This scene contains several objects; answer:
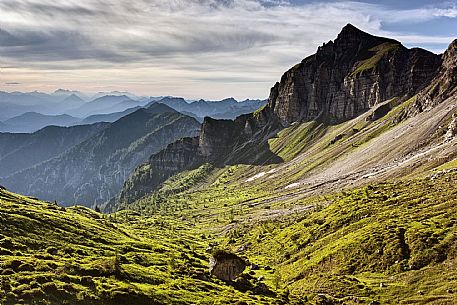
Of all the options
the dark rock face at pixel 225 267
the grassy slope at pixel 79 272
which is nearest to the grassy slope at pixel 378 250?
the dark rock face at pixel 225 267

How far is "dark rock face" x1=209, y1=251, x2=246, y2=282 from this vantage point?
344 ft

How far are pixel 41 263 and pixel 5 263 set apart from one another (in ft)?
21.3

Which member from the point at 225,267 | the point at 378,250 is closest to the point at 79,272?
the point at 225,267

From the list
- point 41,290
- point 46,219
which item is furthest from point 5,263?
point 46,219

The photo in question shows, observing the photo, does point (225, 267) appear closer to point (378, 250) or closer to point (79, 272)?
point (79, 272)

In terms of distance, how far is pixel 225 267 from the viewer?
106 m

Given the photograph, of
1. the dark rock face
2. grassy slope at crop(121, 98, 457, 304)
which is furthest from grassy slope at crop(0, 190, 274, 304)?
grassy slope at crop(121, 98, 457, 304)

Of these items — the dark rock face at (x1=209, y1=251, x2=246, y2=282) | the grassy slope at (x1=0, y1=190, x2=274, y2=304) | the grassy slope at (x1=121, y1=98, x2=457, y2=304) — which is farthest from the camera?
the dark rock face at (x1=209, y1=251, x2=246, y2=282)

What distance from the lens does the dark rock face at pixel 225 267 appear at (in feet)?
344

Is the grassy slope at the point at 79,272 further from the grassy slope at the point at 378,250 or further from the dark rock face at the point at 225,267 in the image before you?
the grassy slope at the point at 378,250

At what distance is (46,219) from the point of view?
123500mm

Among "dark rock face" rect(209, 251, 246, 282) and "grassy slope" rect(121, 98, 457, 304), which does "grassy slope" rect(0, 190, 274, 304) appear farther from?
"grassy slope" rect(121, 98, 457, 304)

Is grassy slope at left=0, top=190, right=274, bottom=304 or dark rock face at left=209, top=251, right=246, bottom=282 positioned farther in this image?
dark rock face at left=209, top=251, right=246, bottom=282

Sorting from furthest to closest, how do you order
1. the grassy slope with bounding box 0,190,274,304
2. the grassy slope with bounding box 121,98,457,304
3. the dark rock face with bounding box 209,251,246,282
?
the dark rock face with bounding box 209,251,246,282 < the grassy slope with bounding box 121,98,457,304 < the grassy slope with bounding box 0,190,274,304
